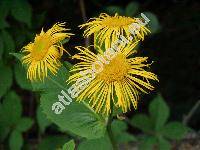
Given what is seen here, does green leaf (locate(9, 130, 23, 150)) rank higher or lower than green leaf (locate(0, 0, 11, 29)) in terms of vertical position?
lower

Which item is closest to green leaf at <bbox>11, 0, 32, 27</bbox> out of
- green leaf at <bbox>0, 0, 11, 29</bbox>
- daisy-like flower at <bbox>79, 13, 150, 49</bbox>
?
green leaf at <bbox>0, 0, 11, 29</bbox>

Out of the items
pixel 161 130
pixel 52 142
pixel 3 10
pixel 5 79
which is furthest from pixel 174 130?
pixel 3 10

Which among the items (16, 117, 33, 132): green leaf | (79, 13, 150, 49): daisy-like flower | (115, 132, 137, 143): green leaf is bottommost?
(115, 132, 137, 143): green leaf

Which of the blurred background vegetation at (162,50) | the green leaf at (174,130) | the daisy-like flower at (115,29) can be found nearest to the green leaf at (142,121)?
the blurred background vegetation at (162,50)

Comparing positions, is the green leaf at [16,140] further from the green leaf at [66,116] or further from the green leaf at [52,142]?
the green leaf at [66,116]

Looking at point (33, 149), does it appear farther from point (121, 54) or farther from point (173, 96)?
point (121, 54)

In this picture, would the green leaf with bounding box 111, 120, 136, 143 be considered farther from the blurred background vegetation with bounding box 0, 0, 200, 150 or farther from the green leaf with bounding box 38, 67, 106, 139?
the green leaf with bounding box 38, 67, 106, 139
